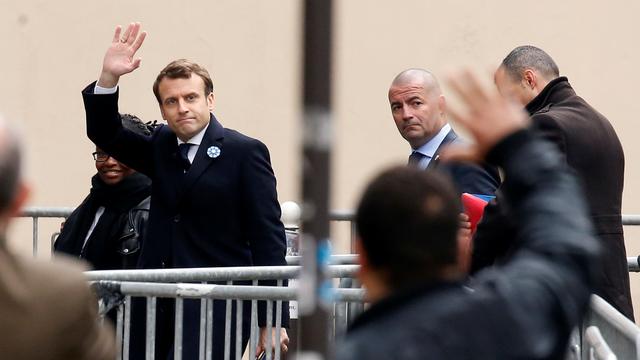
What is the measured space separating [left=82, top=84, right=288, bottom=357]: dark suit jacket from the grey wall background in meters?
3.77

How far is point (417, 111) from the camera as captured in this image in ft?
21.1

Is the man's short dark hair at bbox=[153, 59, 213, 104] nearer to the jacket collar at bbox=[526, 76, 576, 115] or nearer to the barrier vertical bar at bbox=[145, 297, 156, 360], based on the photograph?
the barrier vertical bar at bbox=[145, 297, 156, 360]

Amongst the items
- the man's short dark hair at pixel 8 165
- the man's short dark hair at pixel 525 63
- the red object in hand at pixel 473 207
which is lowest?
the red object in hand at pixel 473 207

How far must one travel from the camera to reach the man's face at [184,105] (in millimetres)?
6637

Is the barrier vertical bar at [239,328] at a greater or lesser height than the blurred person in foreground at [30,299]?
lesser

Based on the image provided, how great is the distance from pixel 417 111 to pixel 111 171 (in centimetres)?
195

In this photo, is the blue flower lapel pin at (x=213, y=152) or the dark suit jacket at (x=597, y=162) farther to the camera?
the blue flower lapel pin at (x=213, y=152)

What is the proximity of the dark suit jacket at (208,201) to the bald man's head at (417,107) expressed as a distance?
627 mm

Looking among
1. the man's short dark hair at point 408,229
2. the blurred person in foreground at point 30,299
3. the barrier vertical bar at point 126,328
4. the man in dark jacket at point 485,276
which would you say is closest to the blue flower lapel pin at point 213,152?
the barrier vertical bar at point 126,328

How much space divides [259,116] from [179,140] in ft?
12.5

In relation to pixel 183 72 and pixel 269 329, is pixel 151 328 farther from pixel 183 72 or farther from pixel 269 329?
pixel 183 72

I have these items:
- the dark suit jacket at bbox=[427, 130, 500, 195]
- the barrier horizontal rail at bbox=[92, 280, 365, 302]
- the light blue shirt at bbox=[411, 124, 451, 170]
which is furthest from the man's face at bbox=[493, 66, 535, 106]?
A: the barrier horizontal rail at bbox=[92, 280, 365, 302]

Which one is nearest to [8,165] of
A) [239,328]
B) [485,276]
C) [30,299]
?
[30,299]

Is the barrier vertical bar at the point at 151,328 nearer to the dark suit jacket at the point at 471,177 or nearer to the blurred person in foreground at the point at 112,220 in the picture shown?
the dark suit jacket at the point at 471,177
